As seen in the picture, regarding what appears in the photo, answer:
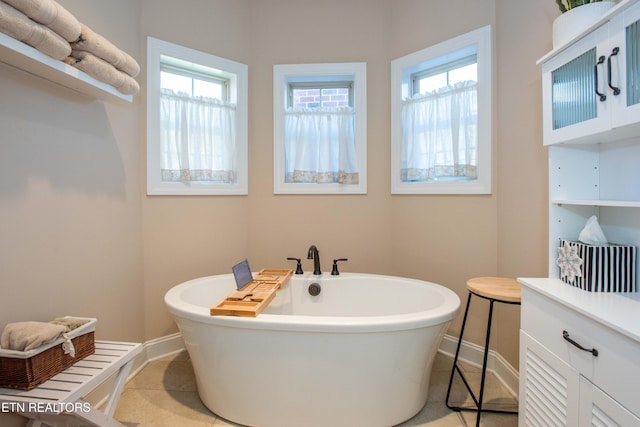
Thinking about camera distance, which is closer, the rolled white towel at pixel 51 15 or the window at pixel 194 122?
the rolled white towel at pixel 51 15

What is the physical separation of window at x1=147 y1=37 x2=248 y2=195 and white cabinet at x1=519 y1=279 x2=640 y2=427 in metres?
2.26

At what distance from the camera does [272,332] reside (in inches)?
60.4

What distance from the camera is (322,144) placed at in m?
2.79

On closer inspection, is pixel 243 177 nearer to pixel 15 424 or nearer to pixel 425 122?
pixel 425 122

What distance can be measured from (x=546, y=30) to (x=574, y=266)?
4.25ft

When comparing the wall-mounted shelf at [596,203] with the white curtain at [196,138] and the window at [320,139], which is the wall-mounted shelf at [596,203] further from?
the white curtain at [196,138]

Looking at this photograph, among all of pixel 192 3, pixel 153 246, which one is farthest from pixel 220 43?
pixel 153 246

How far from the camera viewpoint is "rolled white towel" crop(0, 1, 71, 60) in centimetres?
107

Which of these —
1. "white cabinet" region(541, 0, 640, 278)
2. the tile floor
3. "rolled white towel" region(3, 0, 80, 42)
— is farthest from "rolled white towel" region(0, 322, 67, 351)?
"white cabinet" region(541, 0, 640, 278)

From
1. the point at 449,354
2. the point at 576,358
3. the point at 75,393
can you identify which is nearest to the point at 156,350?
the point at 75,393

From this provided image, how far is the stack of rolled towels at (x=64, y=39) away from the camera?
43.3 inches

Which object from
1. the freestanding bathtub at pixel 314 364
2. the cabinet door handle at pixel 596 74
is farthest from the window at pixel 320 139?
the cabinet door handle at pixel 596 74

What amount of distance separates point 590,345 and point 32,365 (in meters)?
1.91

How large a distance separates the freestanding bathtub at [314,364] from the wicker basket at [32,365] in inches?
20.1
